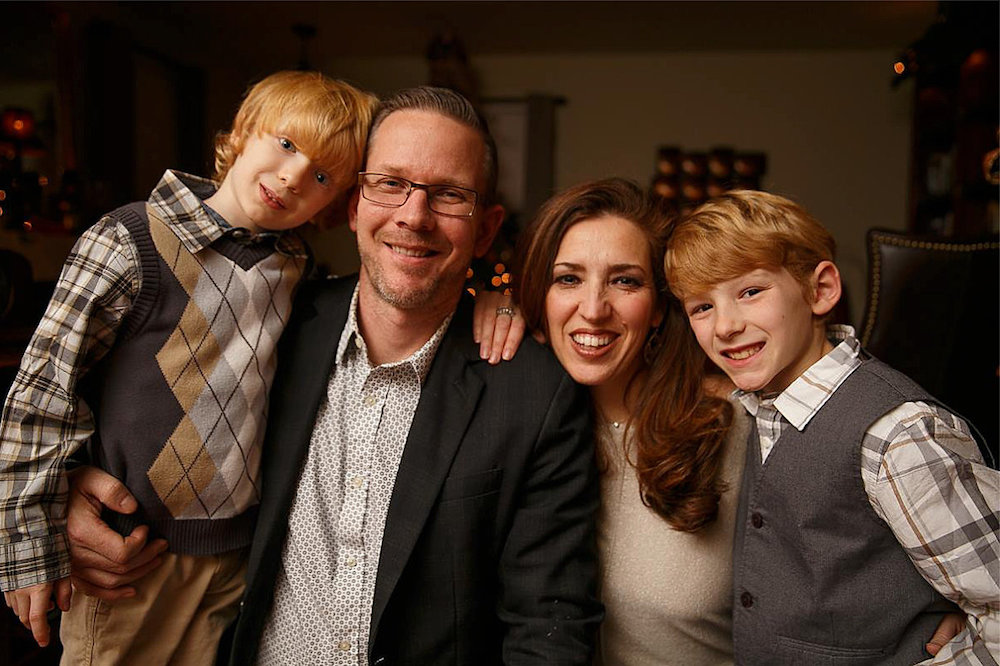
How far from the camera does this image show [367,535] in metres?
1.39

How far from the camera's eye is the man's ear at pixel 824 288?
1.29 m

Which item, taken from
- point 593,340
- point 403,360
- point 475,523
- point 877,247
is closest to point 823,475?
point 593,340

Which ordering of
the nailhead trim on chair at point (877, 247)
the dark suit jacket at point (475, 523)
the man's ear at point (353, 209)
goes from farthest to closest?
the nailhead trim on chair at point (877, 247) < the man's ear at point (353, 209) < the dark suit jacket at point (475, 523)

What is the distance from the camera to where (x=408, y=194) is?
4.75 feet

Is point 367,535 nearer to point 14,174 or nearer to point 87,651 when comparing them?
point 87,651

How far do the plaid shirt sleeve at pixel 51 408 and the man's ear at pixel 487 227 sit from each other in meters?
0.73

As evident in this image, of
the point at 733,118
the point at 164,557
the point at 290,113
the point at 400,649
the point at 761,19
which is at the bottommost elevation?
the point at 400,649

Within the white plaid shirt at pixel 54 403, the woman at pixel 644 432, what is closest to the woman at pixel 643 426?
the woman at pixel 644 432

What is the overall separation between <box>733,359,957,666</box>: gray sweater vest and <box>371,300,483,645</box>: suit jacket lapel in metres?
0.63

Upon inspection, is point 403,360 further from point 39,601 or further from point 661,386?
point 39,601

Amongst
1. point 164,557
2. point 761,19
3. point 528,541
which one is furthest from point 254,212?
point 761,19

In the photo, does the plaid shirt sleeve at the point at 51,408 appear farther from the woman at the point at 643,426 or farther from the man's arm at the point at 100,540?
the woman at the point at 643,426

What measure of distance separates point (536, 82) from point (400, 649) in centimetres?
543

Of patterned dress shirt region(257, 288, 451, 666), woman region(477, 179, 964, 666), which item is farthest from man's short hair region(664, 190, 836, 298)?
patterned dress shirt region(257, 288, 451, 666)
